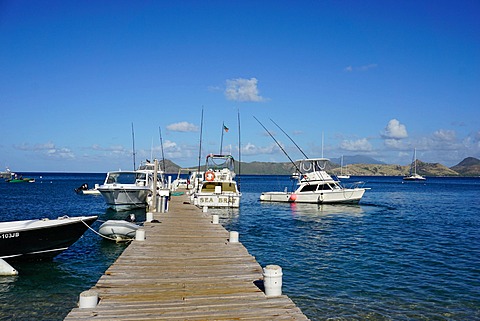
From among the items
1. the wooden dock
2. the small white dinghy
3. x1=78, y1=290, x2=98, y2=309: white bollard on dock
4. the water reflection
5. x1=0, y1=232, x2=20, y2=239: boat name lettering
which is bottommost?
the water reflection

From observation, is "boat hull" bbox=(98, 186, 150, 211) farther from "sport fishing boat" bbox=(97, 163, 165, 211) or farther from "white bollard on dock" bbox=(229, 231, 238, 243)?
"white bollard on dock" bbox=(229, 231, 238, 243)

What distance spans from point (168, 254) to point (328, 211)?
31.6m

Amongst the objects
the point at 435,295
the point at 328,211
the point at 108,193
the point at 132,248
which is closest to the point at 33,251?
the point at 132,248

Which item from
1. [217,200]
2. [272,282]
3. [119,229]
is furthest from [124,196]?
[272,282]

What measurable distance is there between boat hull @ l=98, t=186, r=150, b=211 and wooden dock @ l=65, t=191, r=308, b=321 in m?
23.1

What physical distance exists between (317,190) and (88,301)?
42.9 m

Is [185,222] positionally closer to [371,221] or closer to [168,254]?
[168,254]

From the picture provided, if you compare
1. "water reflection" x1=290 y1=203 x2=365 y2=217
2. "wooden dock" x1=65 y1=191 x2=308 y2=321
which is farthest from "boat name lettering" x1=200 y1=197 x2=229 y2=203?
"wooden dock" x1=65 y1=191 x2=308 y2=321

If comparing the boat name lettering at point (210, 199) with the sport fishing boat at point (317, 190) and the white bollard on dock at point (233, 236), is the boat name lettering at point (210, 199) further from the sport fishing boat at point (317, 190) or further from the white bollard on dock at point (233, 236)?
the white bollard on dock at point (233, 236)

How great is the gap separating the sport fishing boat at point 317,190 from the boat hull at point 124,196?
20.1 metres

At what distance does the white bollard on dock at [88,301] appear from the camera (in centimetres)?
675

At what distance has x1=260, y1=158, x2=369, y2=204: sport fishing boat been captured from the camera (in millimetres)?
47281

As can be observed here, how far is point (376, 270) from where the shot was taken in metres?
15.9

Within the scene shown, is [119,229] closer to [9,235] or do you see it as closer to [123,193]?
[9,235]
